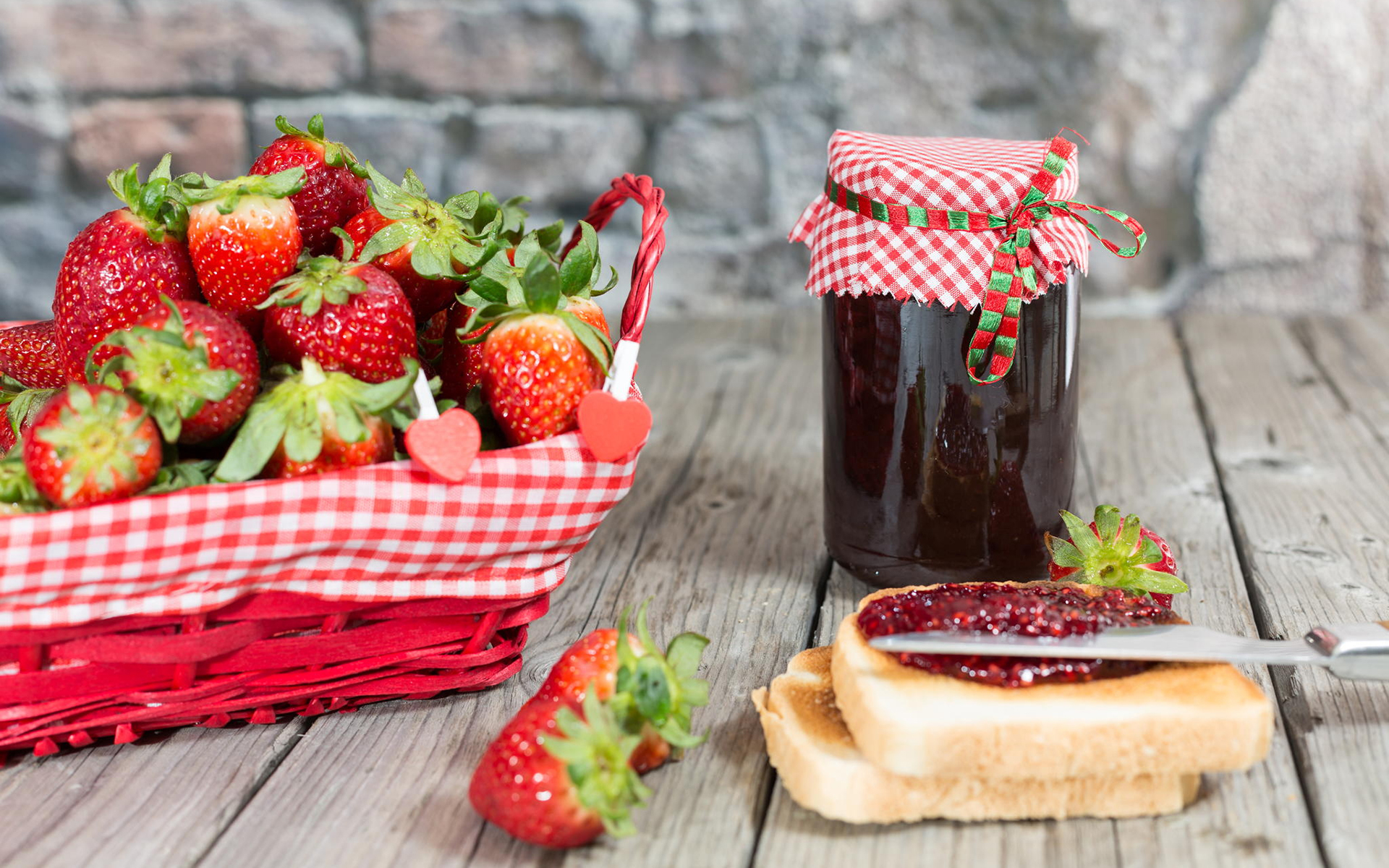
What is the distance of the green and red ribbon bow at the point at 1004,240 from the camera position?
97 cm

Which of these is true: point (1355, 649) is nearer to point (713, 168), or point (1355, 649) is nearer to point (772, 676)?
point (772, 676)

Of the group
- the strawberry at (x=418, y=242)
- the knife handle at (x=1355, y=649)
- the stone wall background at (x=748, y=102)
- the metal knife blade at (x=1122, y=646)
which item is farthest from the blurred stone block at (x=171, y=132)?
the knife handle at (x=1355, y=649)

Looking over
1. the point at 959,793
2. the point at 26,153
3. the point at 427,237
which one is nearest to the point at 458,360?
the point at 427,237

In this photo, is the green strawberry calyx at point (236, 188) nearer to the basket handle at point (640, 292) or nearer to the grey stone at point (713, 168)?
the basket handle at point (640, 292)

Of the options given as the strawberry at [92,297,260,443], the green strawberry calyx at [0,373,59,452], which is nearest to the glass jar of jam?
the strawberry at [92,297,260,443]

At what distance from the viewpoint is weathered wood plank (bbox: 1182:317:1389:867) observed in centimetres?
84

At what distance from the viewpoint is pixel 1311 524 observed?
1.29 meters

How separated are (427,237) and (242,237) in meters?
0.15

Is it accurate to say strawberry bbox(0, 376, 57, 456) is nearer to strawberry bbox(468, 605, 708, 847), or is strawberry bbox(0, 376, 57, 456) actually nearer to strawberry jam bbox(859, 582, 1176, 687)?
strawberry bbox(468, 605, 708, 847)

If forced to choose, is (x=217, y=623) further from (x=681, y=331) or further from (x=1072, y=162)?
(x=681, y=331)

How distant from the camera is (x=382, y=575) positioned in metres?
0.90

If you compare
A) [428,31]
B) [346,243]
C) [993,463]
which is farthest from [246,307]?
[428,31]

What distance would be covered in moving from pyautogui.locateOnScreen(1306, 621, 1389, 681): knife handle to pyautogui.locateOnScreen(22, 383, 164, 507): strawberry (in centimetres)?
81

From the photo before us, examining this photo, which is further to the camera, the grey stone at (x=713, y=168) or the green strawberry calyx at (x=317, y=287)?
the grey stone at (x=713, y=168)
